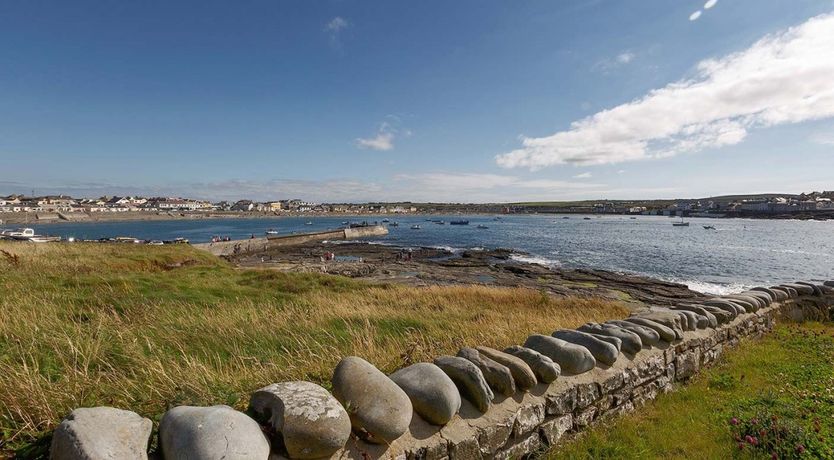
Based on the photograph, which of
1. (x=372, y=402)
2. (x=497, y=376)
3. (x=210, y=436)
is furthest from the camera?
(x=497, y=376)

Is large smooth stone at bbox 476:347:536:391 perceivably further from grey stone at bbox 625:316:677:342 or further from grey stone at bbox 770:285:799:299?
grey stone at bbox 770:285:799:299

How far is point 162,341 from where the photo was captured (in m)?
5.92

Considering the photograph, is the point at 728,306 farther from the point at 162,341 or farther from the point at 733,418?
the point at 162,341

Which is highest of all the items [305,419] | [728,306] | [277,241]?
[305,419]

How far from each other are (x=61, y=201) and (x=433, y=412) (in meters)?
271

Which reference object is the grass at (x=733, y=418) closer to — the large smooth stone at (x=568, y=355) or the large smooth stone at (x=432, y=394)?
the large smooth stone at (x=568, y=355)

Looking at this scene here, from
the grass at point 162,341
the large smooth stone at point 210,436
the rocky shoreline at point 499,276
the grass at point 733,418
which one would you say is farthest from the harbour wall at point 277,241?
the grass at point 733,418

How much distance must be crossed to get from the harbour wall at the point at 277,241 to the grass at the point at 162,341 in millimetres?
36245

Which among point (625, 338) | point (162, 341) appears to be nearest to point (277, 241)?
point (162, 341)

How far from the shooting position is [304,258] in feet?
154

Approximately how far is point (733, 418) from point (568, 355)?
2.06 metres

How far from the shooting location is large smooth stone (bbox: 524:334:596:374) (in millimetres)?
4664

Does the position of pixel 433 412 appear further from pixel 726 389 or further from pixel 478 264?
pixel 478 264

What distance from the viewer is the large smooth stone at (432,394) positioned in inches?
130
